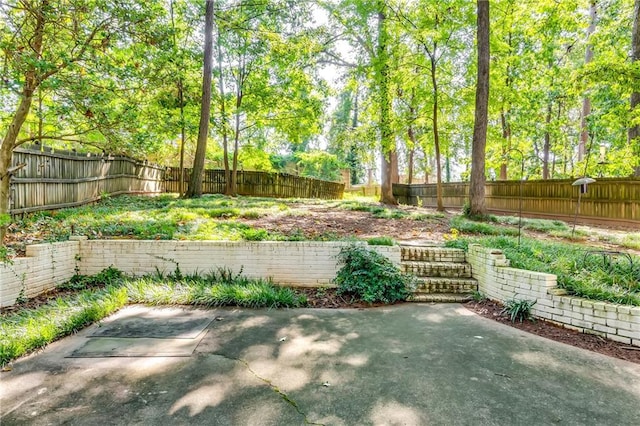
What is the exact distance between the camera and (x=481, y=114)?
8602 millimetres

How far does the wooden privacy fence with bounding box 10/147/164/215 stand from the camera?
583cm

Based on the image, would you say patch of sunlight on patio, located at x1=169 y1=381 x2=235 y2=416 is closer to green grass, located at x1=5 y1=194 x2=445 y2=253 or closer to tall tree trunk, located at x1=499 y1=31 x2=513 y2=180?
green grass, located at x1=5 y1=194 x2=445 y2=253

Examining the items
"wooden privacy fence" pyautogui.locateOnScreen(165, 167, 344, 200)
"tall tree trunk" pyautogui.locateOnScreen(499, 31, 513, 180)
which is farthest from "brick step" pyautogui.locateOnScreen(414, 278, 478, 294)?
"wooden privacy fence" pyautogui.locateOnScreen(165, 167, 344, 200)

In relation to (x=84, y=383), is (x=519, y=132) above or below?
above

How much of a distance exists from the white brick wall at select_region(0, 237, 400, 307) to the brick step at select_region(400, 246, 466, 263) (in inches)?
13.9

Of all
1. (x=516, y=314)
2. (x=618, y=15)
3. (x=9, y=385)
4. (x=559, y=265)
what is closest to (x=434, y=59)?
(x=618, y=15)

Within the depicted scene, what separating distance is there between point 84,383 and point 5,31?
483 centimetres

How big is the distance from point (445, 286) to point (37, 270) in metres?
5.33

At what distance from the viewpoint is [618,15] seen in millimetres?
10867

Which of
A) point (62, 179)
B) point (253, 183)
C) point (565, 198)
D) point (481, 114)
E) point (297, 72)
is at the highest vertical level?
point (297, 72)

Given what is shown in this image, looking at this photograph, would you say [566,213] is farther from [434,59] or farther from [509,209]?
[434,59]

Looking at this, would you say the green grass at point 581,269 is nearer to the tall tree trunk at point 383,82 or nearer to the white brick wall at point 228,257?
the white brick wall at point 228,257

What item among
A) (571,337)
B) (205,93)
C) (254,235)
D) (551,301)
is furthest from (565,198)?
(205,93)

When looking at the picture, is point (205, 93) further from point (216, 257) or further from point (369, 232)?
point (216, 257)
